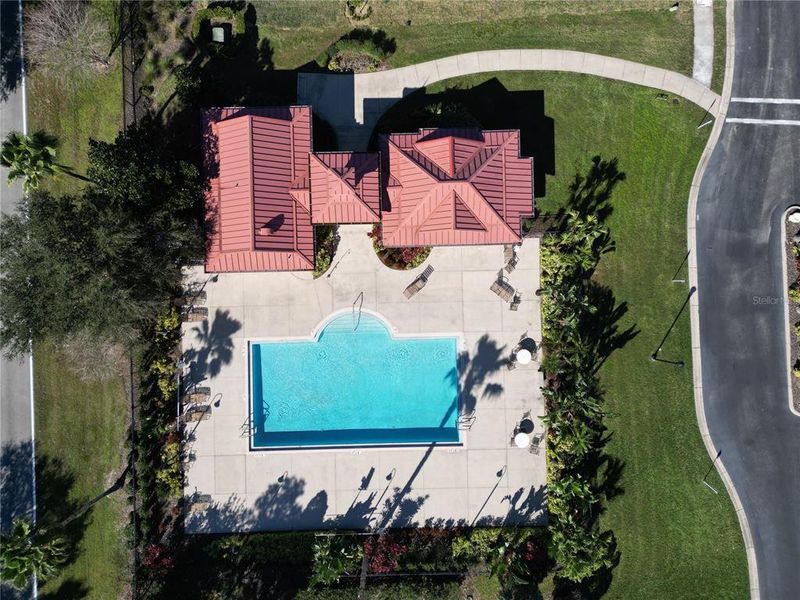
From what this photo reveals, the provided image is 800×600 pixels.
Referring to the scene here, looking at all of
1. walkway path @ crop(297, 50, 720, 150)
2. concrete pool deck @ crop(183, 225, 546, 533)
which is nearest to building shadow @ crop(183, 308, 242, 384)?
concrete pool deck @ crop(183, 225, 546, 533)

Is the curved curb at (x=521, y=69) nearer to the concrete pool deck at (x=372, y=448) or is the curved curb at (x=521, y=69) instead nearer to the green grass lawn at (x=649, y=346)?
the green grass lawn at (x=649, y=346)

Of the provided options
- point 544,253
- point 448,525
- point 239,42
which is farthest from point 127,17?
point 448,525

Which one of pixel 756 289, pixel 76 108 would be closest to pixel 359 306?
pixel 76 108

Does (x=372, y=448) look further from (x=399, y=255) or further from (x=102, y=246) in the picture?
(x=102, y=246)

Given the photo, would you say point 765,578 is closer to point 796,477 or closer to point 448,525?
point 796,477

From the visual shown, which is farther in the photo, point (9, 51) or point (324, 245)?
point (9, 51)

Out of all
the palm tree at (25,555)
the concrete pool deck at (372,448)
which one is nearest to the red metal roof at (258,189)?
the concrete pool deck at (372,448)
